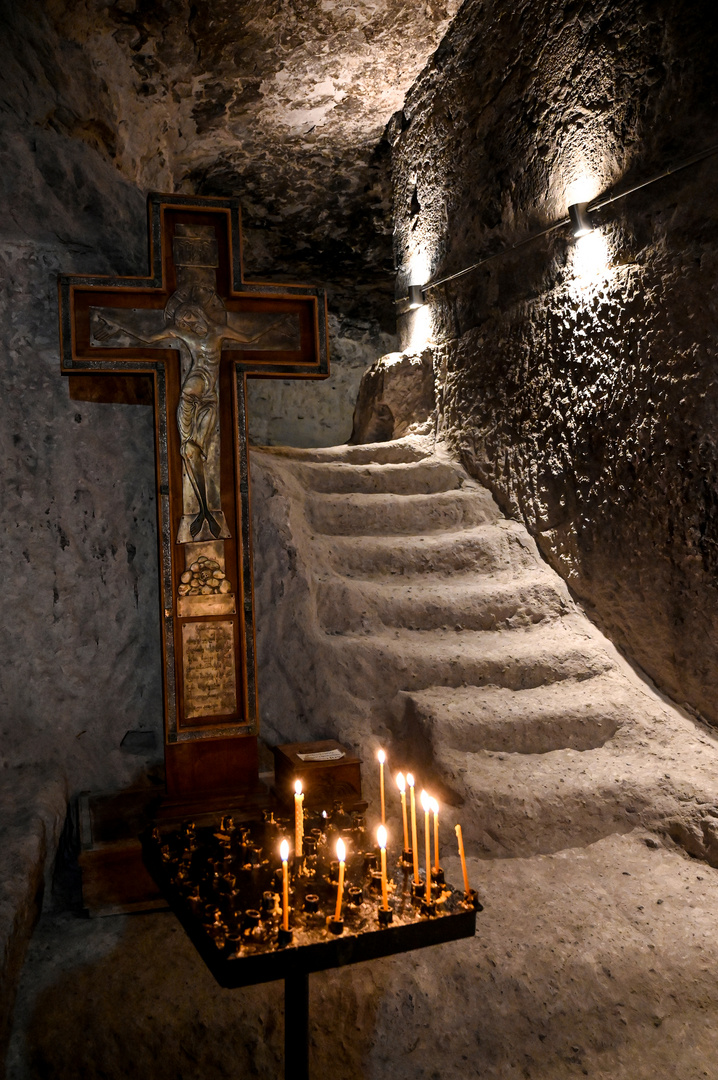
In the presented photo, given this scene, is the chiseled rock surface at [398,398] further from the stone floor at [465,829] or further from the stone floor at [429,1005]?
the stone floor at [429,1005]

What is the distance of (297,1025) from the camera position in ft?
5.40

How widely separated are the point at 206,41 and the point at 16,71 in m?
1.90

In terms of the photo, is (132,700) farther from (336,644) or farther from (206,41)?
(206,41)

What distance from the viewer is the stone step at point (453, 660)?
341 centimetres

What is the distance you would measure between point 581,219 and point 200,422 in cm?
216

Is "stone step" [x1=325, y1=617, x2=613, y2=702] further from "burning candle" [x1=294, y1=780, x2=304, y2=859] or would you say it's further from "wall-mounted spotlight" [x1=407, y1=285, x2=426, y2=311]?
"wall-mounted spotlight" [x1=407, y1=285, x2=426, y2=311]

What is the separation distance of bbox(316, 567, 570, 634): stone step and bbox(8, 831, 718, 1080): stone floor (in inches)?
55.8

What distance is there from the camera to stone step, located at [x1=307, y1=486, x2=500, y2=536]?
4258 millimetres

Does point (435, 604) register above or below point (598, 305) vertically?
below

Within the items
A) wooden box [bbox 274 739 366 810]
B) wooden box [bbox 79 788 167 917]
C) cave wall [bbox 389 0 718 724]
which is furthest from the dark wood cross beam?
cave wall [bbox 389 0 718 724]

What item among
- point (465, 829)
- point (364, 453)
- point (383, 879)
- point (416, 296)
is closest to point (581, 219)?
point (364, 453)

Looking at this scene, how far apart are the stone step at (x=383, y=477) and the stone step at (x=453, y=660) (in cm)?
118

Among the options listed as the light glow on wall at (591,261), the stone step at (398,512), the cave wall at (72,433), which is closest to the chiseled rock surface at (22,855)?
the cave wall at (72,433)

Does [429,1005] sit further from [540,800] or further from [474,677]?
[474,677]
